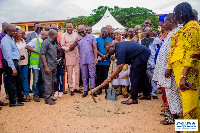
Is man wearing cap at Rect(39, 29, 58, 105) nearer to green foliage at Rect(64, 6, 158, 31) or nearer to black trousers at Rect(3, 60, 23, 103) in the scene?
black trousers at Rect(3, 60, 23, 103)

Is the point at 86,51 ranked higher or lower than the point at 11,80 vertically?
higher

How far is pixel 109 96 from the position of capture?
5.47m

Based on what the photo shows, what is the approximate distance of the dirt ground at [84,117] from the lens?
137 inches

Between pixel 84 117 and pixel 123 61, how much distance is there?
150 cm

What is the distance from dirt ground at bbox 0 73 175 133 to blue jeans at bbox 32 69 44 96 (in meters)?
0.38

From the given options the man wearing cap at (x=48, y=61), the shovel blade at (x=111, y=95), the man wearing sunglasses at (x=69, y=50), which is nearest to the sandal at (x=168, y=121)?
the shovel blade at (x=111, y=95)

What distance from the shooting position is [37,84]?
18.0 feet

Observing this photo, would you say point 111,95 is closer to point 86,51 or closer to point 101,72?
point 101,72

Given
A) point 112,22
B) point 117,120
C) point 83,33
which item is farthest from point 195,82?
point 112,22

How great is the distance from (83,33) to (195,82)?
3.79 metres

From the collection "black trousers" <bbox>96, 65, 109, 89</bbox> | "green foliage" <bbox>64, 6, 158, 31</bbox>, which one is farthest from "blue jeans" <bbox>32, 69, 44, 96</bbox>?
"green foliage" <bbox>64, 6, 158, 31</bbox>

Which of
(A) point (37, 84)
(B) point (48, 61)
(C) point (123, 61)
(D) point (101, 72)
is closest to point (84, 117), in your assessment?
(C) point (123, 61)

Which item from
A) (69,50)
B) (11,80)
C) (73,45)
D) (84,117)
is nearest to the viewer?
(84,117)

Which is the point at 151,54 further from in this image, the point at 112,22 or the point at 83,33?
the point at 112,22
